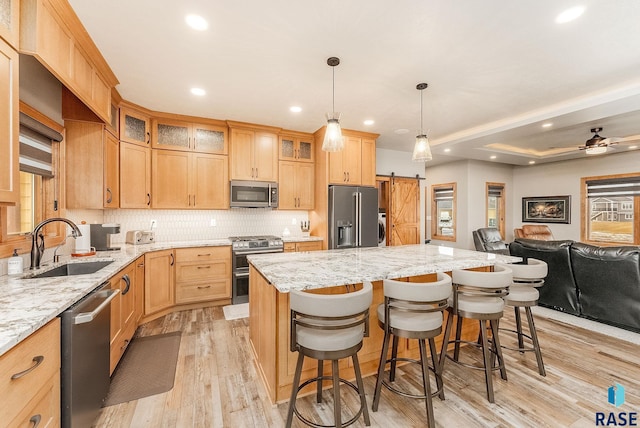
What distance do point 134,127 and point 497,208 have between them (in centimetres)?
869

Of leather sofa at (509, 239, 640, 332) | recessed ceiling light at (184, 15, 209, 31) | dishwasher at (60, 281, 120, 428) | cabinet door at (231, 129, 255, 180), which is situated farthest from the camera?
cabinet door at (231, 129, 255, 180)

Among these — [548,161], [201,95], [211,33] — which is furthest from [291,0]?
[548,161]

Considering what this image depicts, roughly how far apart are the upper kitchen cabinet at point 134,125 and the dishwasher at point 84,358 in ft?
8.30

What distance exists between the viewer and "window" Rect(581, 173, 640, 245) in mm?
5977

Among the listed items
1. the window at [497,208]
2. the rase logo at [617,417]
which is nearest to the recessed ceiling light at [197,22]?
the rase logo at [617,417]

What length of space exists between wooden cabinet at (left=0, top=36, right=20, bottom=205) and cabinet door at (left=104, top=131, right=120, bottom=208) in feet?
5.34

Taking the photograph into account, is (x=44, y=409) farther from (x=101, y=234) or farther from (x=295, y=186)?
(x=295, y=186)

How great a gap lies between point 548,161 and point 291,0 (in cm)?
805

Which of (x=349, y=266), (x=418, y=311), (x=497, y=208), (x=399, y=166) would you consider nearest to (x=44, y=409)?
(x=349, y=266)

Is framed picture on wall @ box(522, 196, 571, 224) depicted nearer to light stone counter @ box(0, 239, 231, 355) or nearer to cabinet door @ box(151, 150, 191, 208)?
cabinet door @ box(151, 150, 191, 208)

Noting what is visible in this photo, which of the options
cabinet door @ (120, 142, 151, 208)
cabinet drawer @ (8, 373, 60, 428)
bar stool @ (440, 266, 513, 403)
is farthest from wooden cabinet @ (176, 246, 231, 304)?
bar stool @ (440, 266, 513, 403)

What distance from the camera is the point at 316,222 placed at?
4863 millimetres

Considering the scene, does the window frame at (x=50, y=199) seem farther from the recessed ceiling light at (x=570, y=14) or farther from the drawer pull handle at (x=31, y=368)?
the recessed ceiling light at (x=570, y=14)

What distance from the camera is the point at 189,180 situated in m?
4.08
